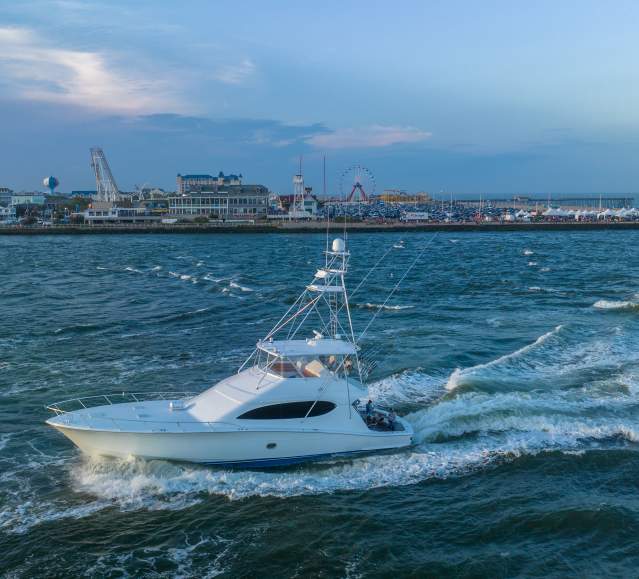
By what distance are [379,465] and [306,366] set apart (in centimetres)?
262

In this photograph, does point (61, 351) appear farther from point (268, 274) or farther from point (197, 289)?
point (268, 274)

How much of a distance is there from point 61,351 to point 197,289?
1657cm

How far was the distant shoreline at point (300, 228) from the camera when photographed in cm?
10325

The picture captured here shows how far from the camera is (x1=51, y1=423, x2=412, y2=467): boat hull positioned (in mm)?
13172

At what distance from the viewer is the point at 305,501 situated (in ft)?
41.1

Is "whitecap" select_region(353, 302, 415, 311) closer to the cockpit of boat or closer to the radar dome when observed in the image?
the cockpit of boat

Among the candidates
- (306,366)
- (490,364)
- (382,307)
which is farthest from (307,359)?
(382,307)

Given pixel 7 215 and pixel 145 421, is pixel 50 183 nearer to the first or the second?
pixel 7 215

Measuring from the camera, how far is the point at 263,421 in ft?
44.3

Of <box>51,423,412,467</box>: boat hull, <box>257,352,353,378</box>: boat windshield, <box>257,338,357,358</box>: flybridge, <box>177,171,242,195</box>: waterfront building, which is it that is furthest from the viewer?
<box>177,171,242,195</box>: waterfront building

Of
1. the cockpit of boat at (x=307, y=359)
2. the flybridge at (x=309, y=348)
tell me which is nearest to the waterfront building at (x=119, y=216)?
the flybridge at (x=309, y=348)

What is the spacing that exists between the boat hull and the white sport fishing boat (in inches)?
0.8

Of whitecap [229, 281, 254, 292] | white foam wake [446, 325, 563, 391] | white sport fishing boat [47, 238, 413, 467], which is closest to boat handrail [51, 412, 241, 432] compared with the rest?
white sport fishing boat [47, 238, 413, 467]

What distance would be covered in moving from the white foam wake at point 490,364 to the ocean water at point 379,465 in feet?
0.42
